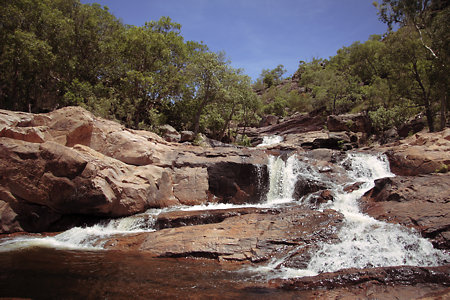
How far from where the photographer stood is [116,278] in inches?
248

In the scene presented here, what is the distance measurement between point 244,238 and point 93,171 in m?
7.24

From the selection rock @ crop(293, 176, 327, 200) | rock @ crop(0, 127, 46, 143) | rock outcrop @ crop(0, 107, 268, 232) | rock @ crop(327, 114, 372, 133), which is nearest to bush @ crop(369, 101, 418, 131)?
rock @ crop(327, 114, 372, 133)

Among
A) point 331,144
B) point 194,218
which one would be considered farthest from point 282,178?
point 331,144

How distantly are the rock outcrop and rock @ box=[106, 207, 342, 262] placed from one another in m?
3.09

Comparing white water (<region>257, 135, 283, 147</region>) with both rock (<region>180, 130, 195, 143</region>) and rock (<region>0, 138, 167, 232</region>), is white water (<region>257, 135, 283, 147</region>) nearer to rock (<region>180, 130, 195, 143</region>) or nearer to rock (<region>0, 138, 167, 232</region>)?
rock (<region>180, 130, 195, 143</region>)

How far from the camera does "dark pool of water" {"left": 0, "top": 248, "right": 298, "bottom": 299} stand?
5445 mm

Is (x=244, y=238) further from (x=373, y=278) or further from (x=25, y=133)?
(x=25, y=133)

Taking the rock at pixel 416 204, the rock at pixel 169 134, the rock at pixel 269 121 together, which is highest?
the rock at pixel 269 121

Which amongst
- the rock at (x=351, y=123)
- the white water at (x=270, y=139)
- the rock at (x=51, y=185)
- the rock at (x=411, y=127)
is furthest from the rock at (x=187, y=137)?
the rock at (x=411, y=127)

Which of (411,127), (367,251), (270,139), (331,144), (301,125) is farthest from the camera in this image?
(301,125)

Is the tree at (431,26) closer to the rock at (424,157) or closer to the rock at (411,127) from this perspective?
the rock at (411,127)

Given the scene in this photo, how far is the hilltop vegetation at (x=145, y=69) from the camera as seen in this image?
71.3ft

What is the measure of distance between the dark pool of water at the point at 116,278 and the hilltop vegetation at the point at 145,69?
1605cm

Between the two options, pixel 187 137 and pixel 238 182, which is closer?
pixel 238 182
